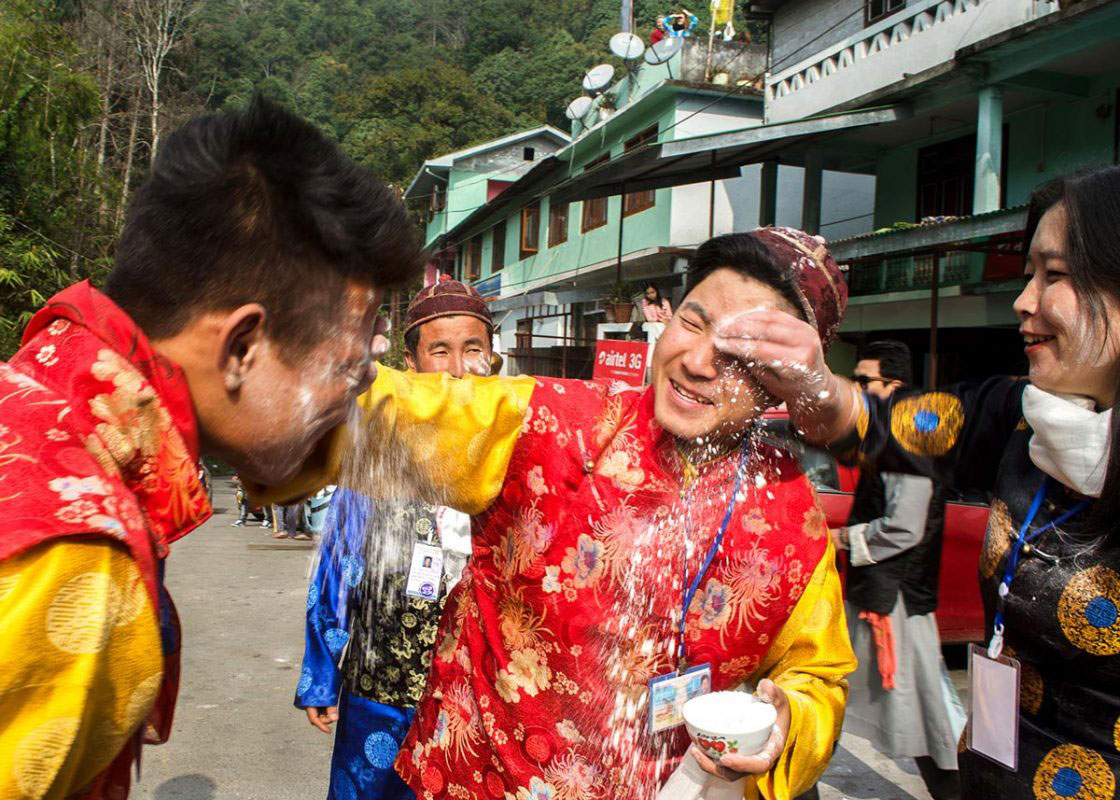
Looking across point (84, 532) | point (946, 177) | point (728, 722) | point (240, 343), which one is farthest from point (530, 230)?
point (84, 532)

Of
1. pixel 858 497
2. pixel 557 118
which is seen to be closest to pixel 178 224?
pixel 858 497

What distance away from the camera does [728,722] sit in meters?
1.46

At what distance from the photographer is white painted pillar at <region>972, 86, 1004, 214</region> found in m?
9.19

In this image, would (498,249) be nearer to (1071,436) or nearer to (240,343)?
(1071,436)

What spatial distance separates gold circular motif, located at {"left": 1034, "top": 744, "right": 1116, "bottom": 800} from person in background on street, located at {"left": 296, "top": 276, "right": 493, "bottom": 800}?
4.77 ft

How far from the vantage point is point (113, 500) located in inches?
30.8

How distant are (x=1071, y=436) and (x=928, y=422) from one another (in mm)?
341

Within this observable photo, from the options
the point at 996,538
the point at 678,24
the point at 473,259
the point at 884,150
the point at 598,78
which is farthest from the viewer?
the point at 473,259

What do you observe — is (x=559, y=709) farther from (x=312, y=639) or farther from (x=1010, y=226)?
(x=1010, y=226)

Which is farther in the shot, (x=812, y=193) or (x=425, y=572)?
(x=812, y=193)

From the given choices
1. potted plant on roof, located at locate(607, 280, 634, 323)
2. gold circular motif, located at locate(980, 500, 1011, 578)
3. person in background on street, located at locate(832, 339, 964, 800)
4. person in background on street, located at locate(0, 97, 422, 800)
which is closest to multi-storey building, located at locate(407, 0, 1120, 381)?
potted plant on roof, located at locate(607, 280, 634, 323)

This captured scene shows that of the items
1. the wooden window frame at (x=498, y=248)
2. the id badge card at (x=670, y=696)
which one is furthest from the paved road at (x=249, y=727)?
the wooden window frame at (x=498, y=248)

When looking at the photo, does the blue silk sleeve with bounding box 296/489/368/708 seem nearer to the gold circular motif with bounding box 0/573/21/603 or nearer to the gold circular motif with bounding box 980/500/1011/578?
the gold circular motif with bounding box 980/500/1011/578

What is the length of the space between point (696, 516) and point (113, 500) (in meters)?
1.17
